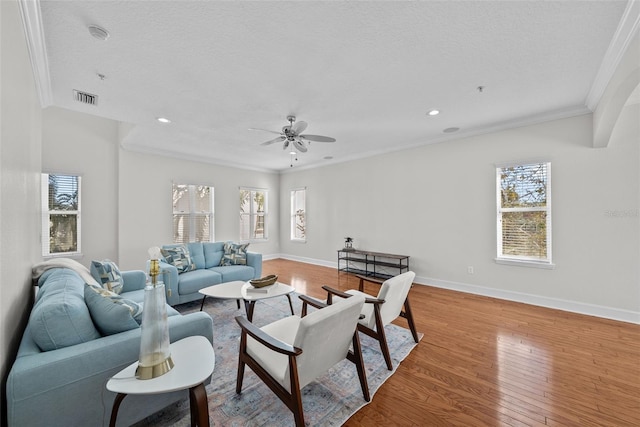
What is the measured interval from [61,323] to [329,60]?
2684 mm

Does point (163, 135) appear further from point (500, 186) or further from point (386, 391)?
point (500, 186)

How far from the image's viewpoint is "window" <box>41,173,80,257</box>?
14.0ft

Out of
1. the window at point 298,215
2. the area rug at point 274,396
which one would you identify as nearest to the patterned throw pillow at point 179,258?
the area rug at point 274,396

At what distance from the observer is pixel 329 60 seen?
231cm

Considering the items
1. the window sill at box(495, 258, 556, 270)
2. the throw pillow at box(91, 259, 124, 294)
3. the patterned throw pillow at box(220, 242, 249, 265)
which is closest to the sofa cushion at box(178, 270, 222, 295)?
the patterned throw pillow at box(220, 242, 249, 265)

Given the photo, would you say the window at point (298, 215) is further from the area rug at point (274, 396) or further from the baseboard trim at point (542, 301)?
the area rug at point (274, 396)

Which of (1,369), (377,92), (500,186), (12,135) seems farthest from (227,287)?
(500,186)

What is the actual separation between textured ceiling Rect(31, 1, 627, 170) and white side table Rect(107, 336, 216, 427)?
2244mm

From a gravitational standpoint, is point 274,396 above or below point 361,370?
below

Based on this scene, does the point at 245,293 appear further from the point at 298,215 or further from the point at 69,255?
the point at 298,215

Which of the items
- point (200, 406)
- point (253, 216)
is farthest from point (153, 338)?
point (253, 216)

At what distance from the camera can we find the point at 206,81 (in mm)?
2668

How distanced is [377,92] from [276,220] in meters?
5.52

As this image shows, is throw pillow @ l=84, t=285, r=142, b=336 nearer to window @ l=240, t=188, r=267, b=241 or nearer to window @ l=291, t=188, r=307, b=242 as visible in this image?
window @ l=240, t=188, r=267, b=241
